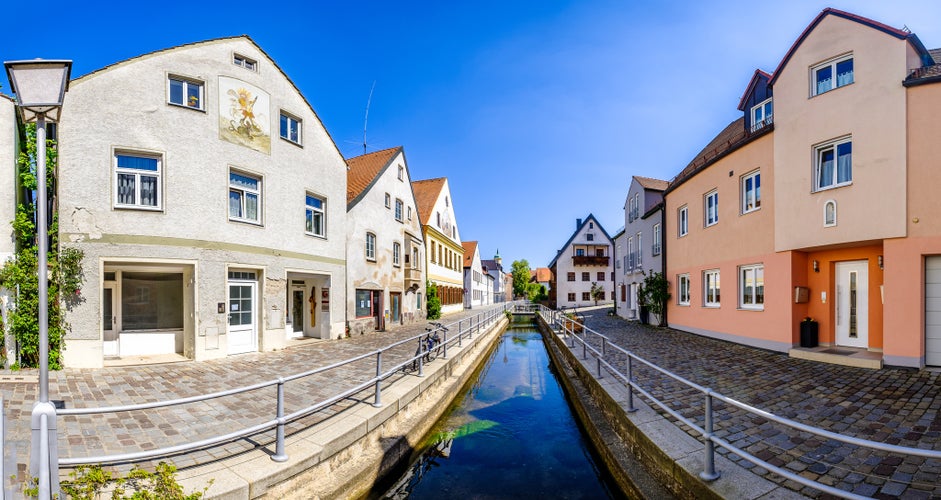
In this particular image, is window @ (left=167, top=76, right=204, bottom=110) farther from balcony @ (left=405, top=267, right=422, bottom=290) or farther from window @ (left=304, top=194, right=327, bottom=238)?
balcony @ (left=405, top=267, right=422, bottom=290)

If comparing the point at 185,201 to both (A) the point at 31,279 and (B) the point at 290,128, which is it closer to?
(A) the point at 31,279

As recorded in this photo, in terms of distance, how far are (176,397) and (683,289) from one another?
60.3 feet

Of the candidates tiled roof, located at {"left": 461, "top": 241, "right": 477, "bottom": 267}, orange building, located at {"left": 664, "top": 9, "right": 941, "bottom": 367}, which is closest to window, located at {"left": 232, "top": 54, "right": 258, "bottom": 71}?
orange building, located at {"left": 664, "top": 9, "right": 941, "bottom": 367}

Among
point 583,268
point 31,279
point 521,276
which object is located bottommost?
point 521,276

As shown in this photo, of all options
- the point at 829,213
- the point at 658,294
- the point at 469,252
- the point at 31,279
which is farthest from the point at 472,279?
the point at 31,279

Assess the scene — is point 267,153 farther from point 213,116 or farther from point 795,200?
point 795,200

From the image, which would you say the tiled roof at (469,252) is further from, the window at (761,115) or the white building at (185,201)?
the window at (761,115)

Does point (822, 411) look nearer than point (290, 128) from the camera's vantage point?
Yes

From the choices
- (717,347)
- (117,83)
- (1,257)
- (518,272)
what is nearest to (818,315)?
(717,347)

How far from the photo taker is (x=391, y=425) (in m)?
6.68

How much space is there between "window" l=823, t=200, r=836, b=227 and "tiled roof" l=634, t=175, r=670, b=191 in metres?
13.2

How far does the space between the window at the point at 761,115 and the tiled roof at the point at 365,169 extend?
15.2m

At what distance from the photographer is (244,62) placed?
1230cm

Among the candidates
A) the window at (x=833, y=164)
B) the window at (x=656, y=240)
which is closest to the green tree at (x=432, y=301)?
the window at (x=656, y=240)
